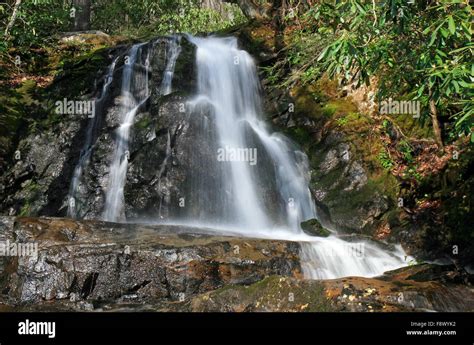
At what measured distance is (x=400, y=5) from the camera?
17.8 ft

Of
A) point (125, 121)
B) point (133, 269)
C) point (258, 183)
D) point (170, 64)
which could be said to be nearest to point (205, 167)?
point (258, 183)

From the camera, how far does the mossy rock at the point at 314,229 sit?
11172mm

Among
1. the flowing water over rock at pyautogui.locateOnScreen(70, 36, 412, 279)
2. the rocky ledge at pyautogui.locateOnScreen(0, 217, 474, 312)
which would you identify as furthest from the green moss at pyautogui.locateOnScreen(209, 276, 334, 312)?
the flowing water over rock at pyautogui.locateOnScreen(70, 36, 412, 279)

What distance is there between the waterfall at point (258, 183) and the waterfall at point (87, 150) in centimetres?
303

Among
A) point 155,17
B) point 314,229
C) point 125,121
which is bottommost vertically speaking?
point 314,229

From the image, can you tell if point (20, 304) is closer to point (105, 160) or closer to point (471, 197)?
point (105, 160)

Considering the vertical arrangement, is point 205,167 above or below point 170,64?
below

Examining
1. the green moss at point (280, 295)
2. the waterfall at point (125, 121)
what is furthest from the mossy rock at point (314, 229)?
the green moss at point (280, 295)

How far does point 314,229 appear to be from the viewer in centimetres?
1130

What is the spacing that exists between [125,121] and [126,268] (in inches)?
291

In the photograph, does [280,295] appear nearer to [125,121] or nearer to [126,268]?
[126,268]

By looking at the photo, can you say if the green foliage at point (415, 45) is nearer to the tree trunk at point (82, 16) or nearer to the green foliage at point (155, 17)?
the tree trunk at point (82, 16)

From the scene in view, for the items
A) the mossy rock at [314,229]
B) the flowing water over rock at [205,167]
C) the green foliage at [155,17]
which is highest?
the green foliage at [155,17]
